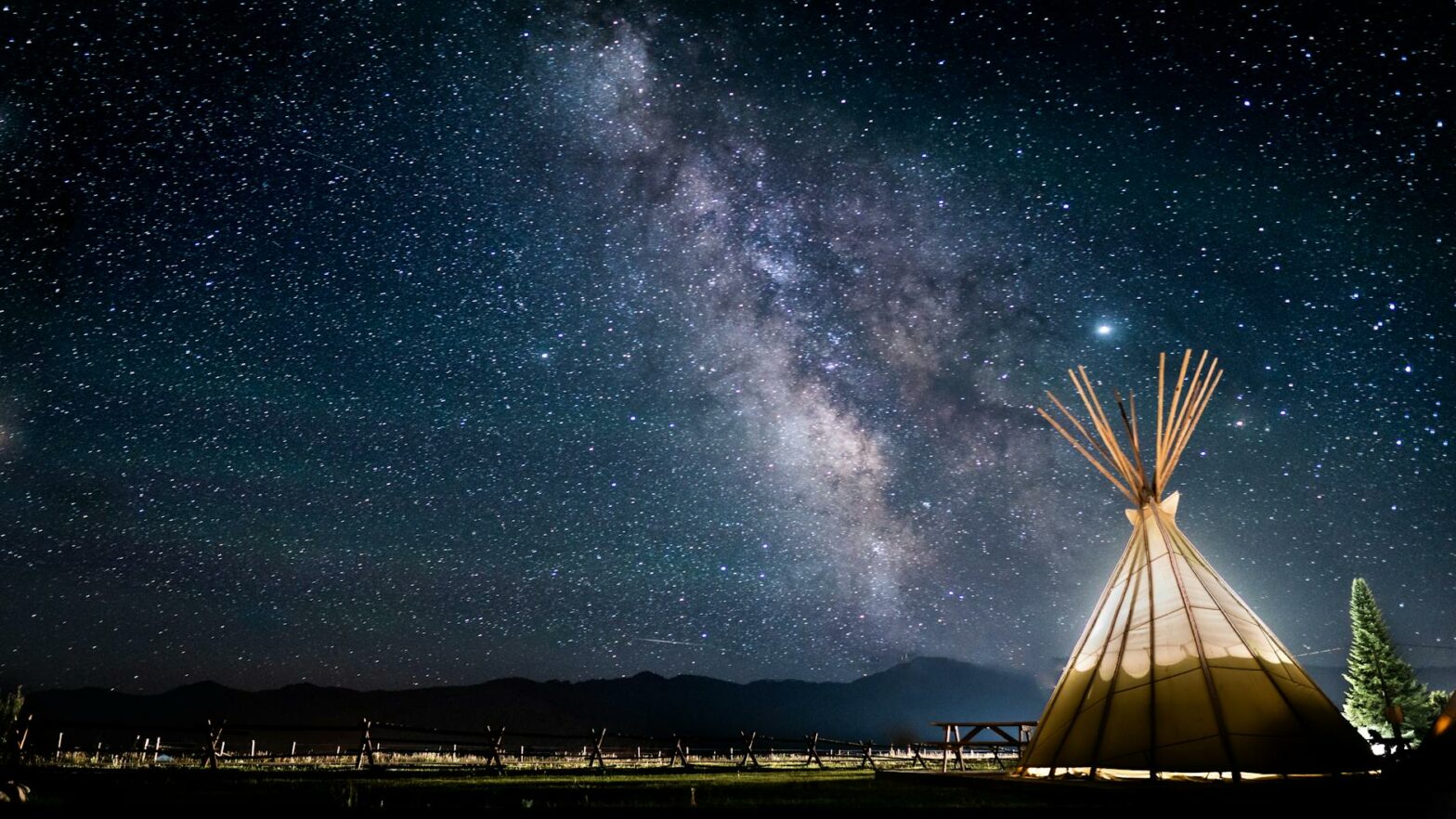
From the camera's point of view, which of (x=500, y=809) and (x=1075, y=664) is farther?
(x=1075, y=664)

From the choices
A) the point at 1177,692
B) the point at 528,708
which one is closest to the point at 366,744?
the point at 1177,692

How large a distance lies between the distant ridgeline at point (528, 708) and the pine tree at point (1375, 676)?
95.9 meters

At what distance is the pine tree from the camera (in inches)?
1059

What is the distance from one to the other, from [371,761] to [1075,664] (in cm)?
1272

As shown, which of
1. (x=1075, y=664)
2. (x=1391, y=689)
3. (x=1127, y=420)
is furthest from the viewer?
(x=1391, y=689)

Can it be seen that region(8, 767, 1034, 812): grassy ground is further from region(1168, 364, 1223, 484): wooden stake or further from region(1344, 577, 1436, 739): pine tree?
region(1344, 577, 1436, 739): pine tree

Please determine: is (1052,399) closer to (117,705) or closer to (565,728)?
(565,728)

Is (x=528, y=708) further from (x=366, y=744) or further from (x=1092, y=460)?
(x=1092, y=460)

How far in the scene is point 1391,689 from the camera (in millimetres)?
27328

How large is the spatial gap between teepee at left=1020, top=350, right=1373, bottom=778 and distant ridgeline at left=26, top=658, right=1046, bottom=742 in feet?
367

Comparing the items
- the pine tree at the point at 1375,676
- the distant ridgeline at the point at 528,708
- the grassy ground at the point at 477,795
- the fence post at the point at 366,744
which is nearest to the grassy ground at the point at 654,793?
the grassy ground at the point at 477,795

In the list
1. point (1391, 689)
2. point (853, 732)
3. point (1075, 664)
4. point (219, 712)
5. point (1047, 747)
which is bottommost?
point (853, 732)

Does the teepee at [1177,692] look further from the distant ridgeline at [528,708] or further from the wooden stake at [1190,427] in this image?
the distant ridgeline at [528,708]

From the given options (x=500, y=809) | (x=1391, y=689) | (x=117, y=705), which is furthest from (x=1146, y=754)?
(x=117, y=705)
